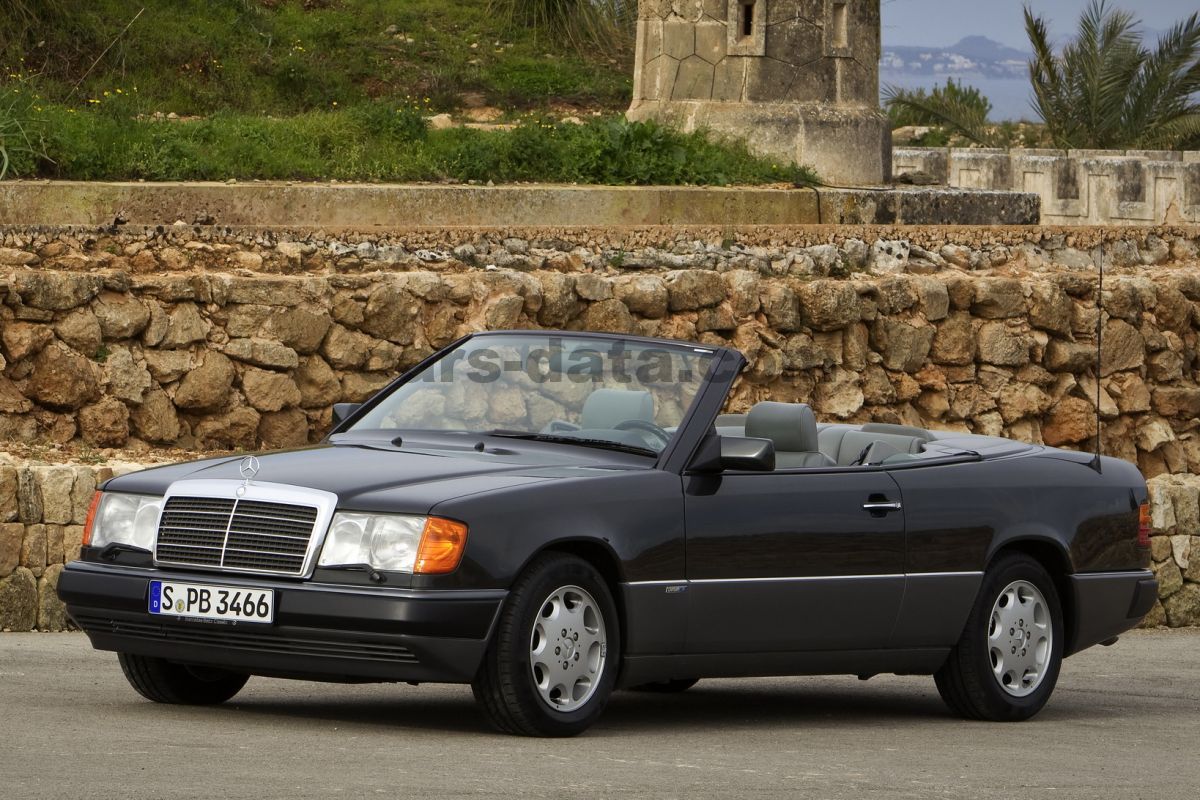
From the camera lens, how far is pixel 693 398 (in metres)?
8.26

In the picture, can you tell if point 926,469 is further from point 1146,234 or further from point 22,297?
point 1146,234

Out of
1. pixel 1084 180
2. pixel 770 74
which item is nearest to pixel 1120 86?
pixel 1084 180

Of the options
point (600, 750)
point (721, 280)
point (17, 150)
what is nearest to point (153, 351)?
point (17, 150)

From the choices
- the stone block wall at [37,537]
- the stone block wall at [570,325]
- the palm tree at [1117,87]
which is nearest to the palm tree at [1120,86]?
the palm tree at [1117,87]

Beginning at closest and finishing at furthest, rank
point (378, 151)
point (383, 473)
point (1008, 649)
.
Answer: point (383, 473), point (1008, 649), point (378, 151)

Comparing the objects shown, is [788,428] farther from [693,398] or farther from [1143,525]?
[1143,525]

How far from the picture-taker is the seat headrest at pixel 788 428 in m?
8.62

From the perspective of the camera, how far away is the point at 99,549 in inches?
305

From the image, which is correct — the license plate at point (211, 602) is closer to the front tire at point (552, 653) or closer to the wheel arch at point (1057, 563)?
the front tire at point (552, 653)

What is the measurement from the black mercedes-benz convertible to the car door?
0.04 ft

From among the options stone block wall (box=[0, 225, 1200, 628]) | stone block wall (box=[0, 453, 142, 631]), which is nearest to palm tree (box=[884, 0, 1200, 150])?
stone block wall (box=[0, 225, 1200, 628])

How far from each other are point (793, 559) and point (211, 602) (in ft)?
7.18

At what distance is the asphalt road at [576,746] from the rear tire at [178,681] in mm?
101

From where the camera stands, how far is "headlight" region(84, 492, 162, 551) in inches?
299
